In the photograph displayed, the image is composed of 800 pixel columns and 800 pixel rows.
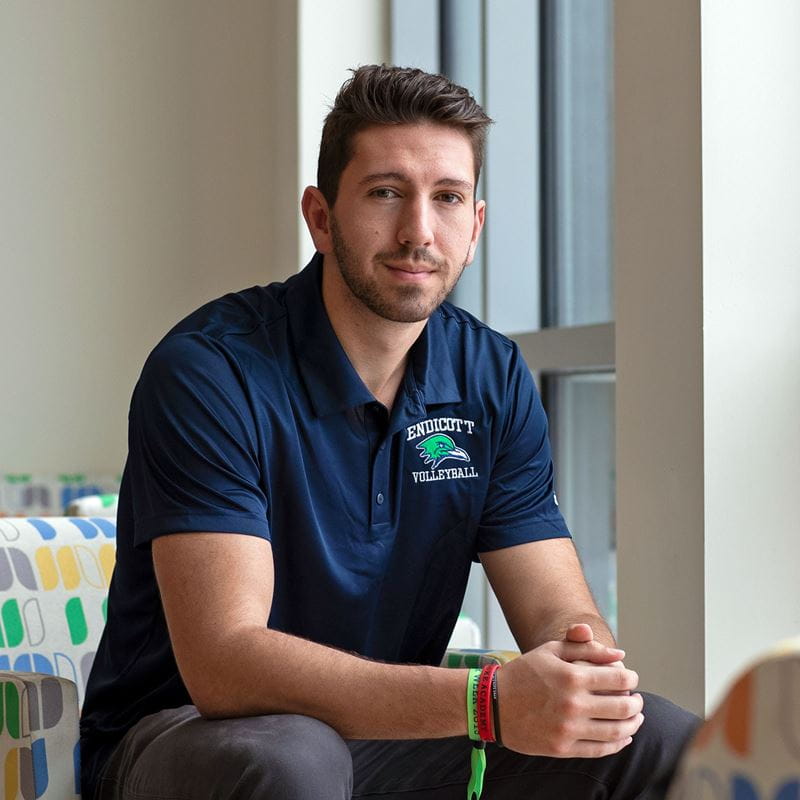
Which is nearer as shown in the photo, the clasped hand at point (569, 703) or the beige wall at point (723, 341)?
the clasped hand at point (569, 703)

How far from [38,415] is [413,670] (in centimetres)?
288

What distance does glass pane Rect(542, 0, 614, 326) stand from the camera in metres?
2.91

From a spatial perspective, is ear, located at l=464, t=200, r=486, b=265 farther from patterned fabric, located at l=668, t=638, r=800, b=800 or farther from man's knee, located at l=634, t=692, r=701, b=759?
patterned fabric, located at l=668, t=638, r=800, b=800

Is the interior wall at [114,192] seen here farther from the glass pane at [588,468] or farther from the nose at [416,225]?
the nose at [416,225]

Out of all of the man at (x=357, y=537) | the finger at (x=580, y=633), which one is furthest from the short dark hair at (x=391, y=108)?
the finger at (x=580, y=633)

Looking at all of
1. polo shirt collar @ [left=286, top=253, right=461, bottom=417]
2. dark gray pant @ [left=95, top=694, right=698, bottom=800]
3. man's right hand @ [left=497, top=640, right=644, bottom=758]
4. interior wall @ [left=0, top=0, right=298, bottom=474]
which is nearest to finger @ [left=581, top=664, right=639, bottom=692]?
man's right hand @ [left=497, top=640, right=644, bottom=758]

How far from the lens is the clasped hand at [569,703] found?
1.34m

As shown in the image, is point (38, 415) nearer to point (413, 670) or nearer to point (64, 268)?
point (64, 268)

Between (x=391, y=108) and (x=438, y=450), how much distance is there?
1.53 ft

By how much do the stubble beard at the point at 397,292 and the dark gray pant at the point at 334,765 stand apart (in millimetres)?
553

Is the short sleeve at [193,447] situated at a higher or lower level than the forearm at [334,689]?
higher

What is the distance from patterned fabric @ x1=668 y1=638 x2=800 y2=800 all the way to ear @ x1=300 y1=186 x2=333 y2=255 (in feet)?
4.66

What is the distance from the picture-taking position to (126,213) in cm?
410

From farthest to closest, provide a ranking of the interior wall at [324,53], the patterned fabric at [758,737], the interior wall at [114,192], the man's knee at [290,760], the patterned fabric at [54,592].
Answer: the interior wall at [114,192] < the interior wall at [324,53] < the patterned fabric at [54,592] < the man's knee at [290,760] < the patterned fabric at [758,737]
